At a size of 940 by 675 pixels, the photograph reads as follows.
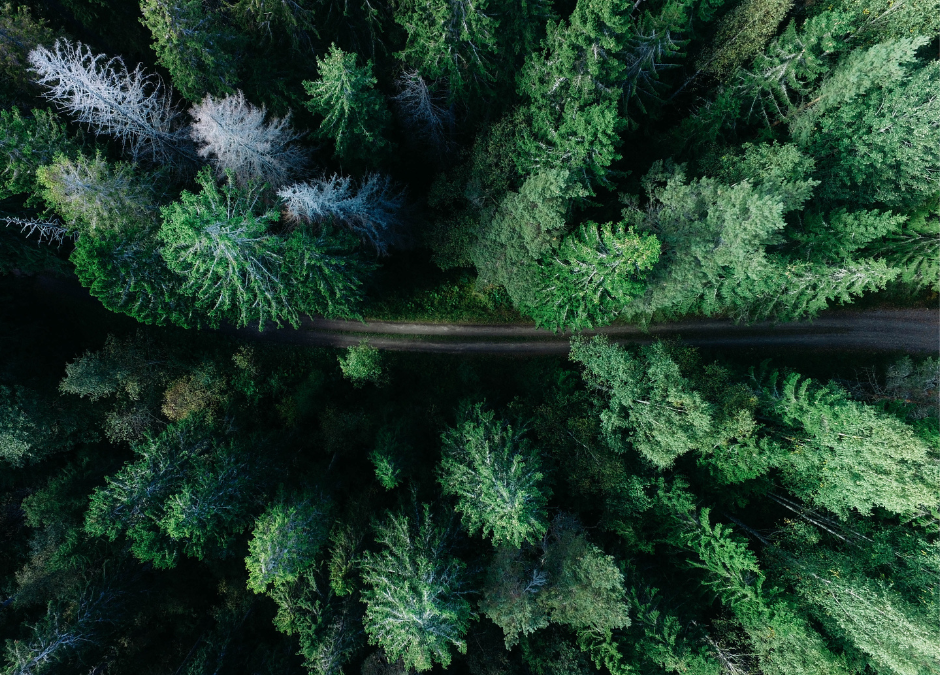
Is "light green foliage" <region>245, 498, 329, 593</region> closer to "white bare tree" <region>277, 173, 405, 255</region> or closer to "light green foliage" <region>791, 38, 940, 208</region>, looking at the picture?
"white bare tree" <region>277, 173, 405, 255</region>

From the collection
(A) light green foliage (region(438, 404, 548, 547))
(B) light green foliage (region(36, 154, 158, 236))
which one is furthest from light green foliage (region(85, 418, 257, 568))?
(A) light green foliage (region(438, 404, 548, 547))

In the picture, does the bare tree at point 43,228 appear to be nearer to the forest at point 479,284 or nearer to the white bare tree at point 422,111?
the forest at point 479,284

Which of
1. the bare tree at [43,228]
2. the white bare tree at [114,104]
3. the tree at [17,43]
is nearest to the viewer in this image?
the white bare tree at [114,104]

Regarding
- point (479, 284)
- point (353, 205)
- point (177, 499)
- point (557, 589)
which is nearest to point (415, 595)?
point (557, 589)

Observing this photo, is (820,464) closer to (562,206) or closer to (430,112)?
(562,206)

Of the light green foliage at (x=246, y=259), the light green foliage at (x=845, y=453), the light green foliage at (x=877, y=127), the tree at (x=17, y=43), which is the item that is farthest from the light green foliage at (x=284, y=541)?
the light green foliage at (x=877, y=127)

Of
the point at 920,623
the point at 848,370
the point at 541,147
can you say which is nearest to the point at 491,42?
the point at 541,147
